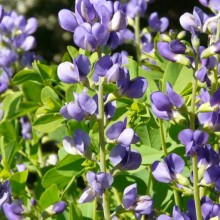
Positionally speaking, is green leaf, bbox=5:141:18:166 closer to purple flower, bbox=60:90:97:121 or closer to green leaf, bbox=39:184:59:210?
green leaf, bbox=39:184:59:210

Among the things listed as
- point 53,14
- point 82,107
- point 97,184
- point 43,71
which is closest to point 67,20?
point 82,107

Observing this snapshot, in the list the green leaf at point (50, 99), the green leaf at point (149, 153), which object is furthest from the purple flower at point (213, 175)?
the green leaf at point (50, 99)

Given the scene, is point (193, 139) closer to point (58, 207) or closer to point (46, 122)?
point (58, 207)

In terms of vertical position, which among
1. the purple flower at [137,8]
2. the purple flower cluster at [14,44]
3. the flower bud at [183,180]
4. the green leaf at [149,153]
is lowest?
the purple flower cluster at [14,44]

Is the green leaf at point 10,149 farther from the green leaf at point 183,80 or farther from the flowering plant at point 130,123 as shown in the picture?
the green leaf at point 183,80

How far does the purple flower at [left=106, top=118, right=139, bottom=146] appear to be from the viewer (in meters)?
1.00

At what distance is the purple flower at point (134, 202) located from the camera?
1.04 metres

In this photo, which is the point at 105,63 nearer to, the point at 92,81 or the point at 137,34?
the point at 92,81

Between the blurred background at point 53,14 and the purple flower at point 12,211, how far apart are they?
4.01m

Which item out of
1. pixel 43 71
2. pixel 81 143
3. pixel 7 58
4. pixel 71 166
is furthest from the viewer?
pixel 7 58

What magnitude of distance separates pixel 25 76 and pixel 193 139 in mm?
691

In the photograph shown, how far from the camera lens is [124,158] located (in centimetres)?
102

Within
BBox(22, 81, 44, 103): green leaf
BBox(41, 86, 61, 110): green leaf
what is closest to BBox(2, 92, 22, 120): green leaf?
BBox(22, 81, 44, 103): green leaf

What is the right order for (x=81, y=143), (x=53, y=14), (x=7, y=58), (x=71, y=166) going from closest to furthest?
(x=81, y=143)
(x=71, y=166)
(x=7, y=58)
(x=53, y=14)
